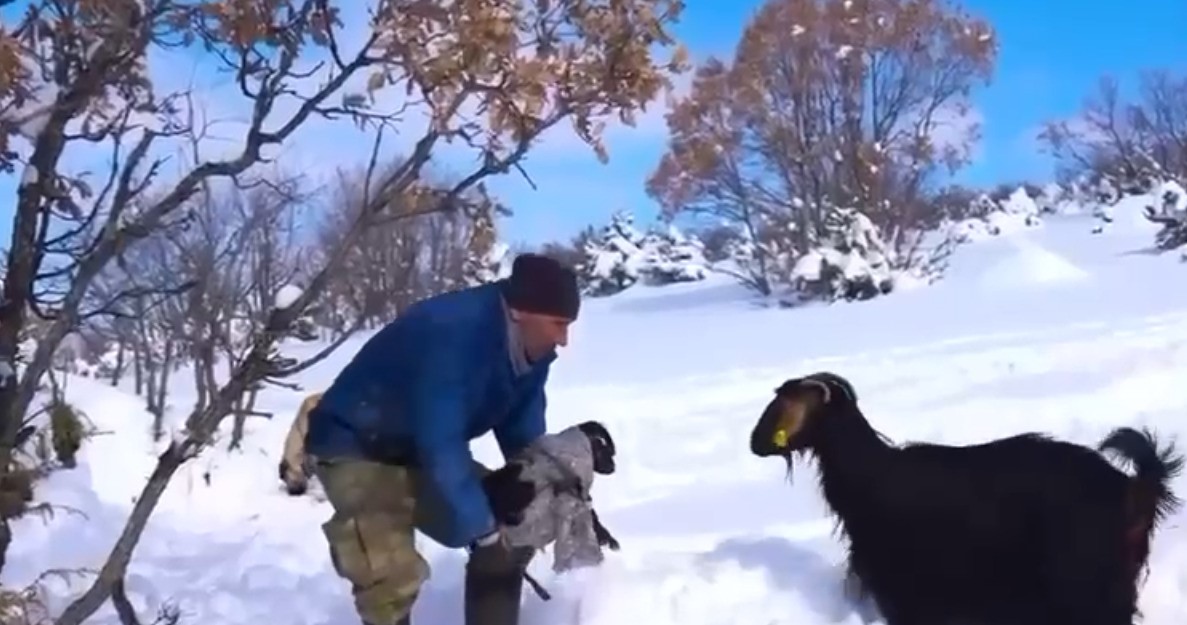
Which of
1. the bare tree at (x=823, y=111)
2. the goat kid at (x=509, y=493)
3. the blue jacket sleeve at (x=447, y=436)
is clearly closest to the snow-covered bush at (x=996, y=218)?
the bare tree at (x=823, y=111)

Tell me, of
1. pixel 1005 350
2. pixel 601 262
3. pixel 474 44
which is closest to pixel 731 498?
pixel 474 44

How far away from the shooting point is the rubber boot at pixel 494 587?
5.11 metres

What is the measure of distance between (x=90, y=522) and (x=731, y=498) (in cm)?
390

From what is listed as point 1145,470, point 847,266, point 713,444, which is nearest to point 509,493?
point 1145,470

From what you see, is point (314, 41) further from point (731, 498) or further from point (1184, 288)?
point (1184, 288)

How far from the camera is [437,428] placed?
454 centimetres

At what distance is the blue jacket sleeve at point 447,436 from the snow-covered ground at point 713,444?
115cm

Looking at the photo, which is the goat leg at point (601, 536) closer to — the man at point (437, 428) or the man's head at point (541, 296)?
the man at point (437, 428)

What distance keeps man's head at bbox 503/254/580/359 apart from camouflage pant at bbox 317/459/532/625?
640mm

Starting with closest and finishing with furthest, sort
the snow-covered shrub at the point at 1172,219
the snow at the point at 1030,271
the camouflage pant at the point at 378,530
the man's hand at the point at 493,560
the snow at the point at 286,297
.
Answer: the camouflage pant at the point at 378,530
the man's hand at the point at 493,560
the snow at the point at 286,297
the snow at the point at 1030,271
the snow-covered shrub at the point at 1172,219

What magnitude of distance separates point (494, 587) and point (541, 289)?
1156mm

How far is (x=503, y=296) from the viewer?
4648 millimetres

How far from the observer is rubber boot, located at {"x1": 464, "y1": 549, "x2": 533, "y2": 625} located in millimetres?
5109

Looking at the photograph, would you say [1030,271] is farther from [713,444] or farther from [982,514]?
[982,514]
